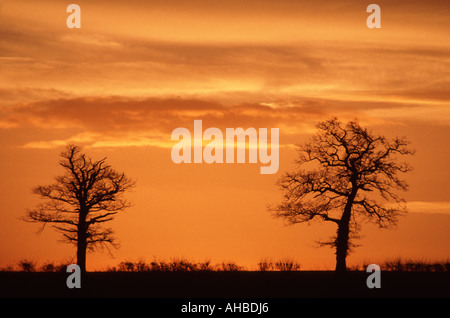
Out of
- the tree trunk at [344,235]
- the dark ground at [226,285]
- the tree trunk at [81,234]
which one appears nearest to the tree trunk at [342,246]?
the tree trunk at [344,235]

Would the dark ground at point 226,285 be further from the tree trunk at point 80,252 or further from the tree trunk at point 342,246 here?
the tree trunk at point 80,252

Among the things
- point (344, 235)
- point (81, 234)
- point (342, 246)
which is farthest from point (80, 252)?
point (344, 235)

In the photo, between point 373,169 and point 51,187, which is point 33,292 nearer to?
point 51,187

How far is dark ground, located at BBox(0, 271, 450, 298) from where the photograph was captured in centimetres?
4147

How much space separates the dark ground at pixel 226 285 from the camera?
41469mm

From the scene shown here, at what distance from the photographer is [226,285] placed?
4453cm

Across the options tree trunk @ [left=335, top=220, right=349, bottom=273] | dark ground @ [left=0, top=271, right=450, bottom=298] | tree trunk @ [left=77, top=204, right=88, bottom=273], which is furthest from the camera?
tree trunk @ [left=77, top=204, right=88, bottom=273]

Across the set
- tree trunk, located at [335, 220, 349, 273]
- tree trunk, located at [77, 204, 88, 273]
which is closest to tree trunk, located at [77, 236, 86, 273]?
tree trunk, located at [77, 204, 88, 273]

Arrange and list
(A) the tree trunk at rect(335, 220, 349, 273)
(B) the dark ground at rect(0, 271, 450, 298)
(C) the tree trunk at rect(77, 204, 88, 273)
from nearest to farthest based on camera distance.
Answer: (B) the dark ground at rect(0, 271, 450, 298) < (A) the tree trunk at rect(335, 220, 349, 273) < (C) the tree trunk at rect(77, 204, 88, 273)

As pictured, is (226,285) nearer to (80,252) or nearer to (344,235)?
(344,235)

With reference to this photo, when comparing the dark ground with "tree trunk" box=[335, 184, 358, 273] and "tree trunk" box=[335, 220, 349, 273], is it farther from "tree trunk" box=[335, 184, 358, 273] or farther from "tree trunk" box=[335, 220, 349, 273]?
"tree trunk" box=[335, 184, 358, 273]
